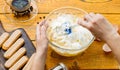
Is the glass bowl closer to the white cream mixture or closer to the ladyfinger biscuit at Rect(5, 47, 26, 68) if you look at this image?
the white cream mixture

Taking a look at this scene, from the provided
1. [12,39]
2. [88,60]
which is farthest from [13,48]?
[88,60]

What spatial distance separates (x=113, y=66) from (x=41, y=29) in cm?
36

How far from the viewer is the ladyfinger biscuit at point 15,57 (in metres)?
1.38

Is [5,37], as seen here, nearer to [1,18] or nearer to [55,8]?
[1,18]

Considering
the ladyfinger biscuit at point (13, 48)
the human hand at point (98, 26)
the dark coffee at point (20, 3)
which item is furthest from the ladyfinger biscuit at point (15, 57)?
the human hand at point (98, 26)

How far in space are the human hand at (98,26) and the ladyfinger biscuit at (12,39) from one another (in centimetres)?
37

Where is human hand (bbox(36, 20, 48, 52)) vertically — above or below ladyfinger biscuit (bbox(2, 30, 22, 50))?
above

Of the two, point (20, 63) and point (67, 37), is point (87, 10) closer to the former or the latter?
point (67, 37)

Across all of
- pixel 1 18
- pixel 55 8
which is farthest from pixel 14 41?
pixel 55 8

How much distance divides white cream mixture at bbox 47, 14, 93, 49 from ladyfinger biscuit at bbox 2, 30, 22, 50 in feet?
0.53

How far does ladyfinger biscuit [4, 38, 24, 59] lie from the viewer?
1.41 meters

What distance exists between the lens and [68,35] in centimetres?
137

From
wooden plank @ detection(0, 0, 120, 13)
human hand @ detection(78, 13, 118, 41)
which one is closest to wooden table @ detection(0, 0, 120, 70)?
wooden plank @ detection(0, 0, 120, 13)

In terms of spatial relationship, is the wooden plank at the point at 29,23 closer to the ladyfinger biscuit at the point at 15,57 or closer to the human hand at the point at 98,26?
the ladyfinger biscuit at the point at 15,57
